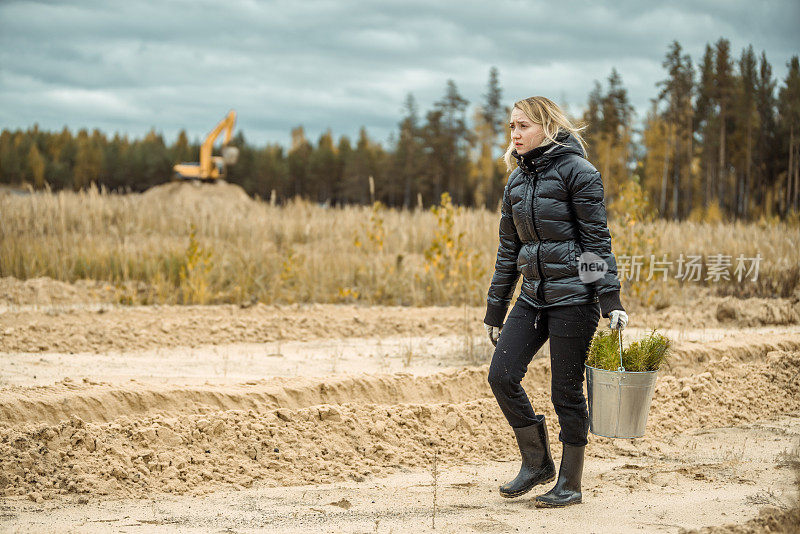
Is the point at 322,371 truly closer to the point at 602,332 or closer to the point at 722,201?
the point at 602,332

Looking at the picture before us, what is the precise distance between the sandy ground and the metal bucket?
1.52 feet

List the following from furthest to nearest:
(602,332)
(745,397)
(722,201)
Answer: (722,201) < (745,397) < (602,332)

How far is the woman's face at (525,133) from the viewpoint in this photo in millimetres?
3586

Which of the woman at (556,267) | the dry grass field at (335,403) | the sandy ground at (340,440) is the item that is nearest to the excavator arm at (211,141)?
the dry grass field at (335,403)

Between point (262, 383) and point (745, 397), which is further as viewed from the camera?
point (745, 397)

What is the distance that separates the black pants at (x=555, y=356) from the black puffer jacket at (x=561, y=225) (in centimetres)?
8

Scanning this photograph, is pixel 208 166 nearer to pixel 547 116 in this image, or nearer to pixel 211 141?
pixel 211 141

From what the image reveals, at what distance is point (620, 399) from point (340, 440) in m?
1.88

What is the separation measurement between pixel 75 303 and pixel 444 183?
35171 mm

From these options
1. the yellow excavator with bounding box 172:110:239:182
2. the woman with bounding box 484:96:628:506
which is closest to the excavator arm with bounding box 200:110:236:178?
the yellow excavator with bounding box 172:110:239:182

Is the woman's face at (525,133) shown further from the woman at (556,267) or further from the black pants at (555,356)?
the black pants at (555,356)

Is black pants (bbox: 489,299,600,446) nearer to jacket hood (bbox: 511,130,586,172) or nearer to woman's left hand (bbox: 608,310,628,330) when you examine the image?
woman's left hand (bbox: 608,310,628,330)

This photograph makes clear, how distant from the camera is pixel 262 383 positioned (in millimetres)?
5680

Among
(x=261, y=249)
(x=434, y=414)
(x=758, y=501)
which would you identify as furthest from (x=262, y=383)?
(x=261, y=249)
